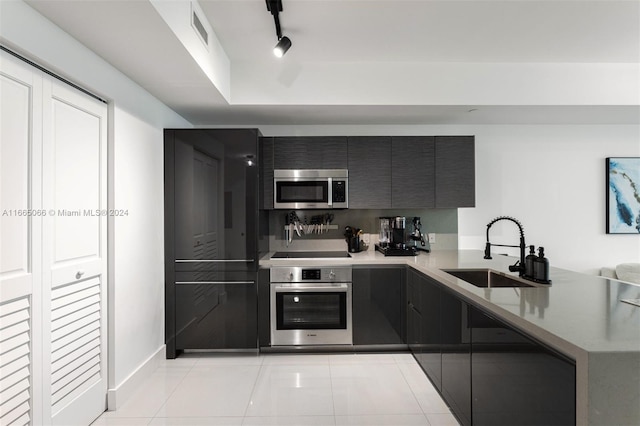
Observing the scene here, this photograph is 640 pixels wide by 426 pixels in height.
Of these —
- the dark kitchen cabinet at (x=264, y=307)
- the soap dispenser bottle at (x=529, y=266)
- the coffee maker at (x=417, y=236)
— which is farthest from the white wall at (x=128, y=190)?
the soap dispenser bottle at (x=529, y=266)

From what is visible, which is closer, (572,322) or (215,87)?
(572,322)

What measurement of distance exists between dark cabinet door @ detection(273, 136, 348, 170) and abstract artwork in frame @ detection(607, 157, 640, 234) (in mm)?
2896

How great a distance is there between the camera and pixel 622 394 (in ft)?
3.34

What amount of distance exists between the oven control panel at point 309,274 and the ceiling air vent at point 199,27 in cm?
186

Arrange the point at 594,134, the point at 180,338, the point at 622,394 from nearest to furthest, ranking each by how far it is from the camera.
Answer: the point at 622,394 → the point at 180,338 → the point at 594,134

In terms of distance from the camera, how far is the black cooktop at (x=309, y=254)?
3.34 metres

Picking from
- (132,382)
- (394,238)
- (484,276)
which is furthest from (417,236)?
(132,382)

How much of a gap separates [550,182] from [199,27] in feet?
12.1

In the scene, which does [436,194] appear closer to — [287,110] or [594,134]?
[287,110]

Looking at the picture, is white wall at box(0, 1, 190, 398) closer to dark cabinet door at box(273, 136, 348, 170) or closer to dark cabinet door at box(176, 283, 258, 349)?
dark cabinet door at box(176, 283, 258, 349)

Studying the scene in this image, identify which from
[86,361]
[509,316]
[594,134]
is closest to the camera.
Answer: [509,316]

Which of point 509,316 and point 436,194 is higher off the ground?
point 436,194

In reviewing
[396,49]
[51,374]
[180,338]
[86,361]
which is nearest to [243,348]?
[180,338]

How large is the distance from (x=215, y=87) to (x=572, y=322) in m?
2.52
